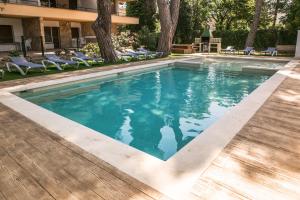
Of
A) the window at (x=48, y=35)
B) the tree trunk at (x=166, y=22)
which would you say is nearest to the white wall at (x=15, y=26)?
the window at (x=48, y=35)

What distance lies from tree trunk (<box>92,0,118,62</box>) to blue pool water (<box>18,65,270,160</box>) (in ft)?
10.4

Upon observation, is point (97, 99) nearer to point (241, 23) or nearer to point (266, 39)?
point (266, 39)

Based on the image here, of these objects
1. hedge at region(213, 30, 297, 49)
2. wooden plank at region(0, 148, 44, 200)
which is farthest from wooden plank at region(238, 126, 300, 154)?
hedge at region(213, 30, 297, 49)

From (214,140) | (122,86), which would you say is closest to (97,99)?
(122,86)

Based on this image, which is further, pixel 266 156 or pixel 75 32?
pixel 75 32

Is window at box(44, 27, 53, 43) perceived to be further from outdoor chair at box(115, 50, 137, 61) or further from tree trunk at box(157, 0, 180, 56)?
tree trunk at box(157, 0, 180, 56)

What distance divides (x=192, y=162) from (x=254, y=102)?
2964 mm

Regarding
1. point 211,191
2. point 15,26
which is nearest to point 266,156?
point 211,191

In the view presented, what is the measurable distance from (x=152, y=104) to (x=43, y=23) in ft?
58.2

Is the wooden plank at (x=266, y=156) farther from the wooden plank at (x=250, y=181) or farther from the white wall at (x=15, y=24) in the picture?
the white wall at (x=15, y=24)

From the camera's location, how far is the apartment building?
1673cm

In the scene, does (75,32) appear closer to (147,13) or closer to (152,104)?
(147,13)

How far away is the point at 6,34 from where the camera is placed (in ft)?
62.0

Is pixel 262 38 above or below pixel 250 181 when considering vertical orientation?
above
